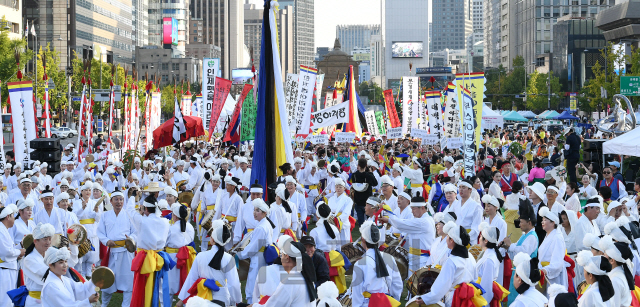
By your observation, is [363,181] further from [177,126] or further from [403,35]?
[403,35]

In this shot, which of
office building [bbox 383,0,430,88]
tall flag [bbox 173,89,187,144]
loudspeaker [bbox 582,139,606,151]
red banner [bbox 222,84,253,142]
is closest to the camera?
loudspeaker [bbox 582,139,606,151]

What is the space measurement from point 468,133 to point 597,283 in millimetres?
9053

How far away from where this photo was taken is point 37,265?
21.7 ft

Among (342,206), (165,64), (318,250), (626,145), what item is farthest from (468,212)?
(165,64)

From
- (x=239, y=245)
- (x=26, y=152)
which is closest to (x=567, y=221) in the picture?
(x=239, y=245)

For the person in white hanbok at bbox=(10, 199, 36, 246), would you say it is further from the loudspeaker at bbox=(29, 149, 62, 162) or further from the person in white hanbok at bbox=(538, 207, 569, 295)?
the loudspeaker at bbox=(29, 149, 62, 162)

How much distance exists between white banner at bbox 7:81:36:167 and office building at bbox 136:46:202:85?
10670 cm

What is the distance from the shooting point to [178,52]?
13838 cm

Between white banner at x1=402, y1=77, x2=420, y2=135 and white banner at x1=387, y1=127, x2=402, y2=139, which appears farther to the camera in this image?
white banner at x1=402, y1=77, x2=420, y2=135

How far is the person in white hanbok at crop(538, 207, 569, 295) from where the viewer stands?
24.2ft

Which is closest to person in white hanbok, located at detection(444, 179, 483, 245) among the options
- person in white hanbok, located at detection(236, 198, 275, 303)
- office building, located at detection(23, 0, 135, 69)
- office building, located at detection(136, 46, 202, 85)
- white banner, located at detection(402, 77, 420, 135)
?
person in white hanbok, located at detection(236, 198, 275, 303)

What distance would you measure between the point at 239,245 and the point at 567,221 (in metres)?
3.90

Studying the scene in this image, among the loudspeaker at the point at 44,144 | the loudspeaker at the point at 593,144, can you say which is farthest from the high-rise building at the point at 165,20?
the loudspeaker at the point at 593,144

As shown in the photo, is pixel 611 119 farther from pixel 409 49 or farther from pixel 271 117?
pixel 409 49
